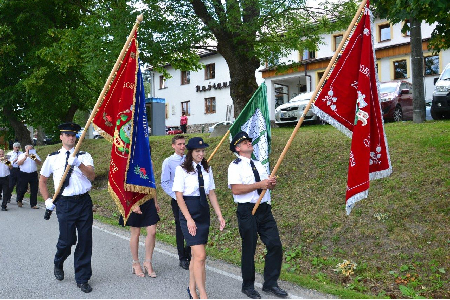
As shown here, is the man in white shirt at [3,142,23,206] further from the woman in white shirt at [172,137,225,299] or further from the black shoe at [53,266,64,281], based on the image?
the woman in white shirt at [172,137,225,299]

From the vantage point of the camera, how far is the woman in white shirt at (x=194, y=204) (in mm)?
5012

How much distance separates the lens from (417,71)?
13656 mm

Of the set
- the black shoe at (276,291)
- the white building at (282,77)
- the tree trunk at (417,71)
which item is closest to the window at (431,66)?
the white building at (282,77)

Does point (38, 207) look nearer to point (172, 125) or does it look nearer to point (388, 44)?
point (388, 44)

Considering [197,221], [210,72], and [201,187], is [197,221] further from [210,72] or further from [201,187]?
[210,72]

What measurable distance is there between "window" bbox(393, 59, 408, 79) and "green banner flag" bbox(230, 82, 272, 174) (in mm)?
26729

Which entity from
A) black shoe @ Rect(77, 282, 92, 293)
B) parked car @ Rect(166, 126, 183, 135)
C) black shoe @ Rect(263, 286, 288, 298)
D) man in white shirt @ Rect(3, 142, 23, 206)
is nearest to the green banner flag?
black shoe @ Rect(263, 286, 288, 298)

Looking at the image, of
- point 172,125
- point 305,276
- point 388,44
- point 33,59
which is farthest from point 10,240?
point 172,125

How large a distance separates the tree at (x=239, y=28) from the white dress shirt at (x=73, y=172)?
6.56 meters

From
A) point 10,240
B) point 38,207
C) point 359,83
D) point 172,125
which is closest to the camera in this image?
point 359,83

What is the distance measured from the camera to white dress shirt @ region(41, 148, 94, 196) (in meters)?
5.91

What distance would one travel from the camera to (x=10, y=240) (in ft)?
29.0

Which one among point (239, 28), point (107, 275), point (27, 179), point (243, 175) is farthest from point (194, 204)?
point (27, 179)

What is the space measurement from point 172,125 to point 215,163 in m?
33.2
